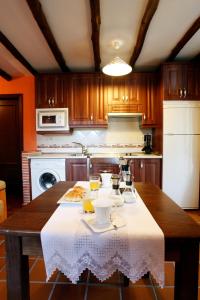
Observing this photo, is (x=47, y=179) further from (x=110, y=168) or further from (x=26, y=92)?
(x=26, y=92)

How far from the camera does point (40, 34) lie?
2396 mm

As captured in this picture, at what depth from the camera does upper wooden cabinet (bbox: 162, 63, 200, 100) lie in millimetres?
3141

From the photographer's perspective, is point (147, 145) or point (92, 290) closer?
point (92, 290)

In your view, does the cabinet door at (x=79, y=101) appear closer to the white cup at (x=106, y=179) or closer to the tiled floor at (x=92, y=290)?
the white cup at (x=106, y=179)

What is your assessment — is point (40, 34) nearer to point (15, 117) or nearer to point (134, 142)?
point (15, 117)

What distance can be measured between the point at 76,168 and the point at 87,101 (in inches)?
47.1

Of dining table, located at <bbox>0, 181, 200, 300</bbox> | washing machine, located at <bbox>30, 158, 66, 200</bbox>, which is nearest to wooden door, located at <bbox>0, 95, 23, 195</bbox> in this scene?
washing machine, located at <bbox>30, 158, 66, 200</bbox>

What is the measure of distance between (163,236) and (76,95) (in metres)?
3.10

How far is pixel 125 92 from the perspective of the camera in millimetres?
3547

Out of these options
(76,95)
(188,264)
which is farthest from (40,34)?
(188,264)

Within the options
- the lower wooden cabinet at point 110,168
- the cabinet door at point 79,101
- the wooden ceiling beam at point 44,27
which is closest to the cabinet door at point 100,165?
the lower wooden cabinet at point 110,168

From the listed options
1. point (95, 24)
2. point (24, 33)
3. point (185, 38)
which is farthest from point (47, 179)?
point (185, 38)

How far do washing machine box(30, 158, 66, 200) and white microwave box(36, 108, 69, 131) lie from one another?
1.96 feet

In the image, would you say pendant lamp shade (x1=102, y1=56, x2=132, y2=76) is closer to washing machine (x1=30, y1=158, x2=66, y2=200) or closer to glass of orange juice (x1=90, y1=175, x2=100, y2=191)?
glass of orange juice (x1=90, y1=175, x2=100, y2=191)
